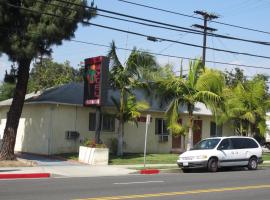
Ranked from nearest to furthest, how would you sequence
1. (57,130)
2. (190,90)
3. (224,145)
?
1. (224,145)
2. (57,130)
3. (190,90)

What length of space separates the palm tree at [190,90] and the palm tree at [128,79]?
129 cm

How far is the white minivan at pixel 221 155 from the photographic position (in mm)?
23828

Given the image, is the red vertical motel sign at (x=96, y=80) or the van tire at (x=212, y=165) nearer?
the van tire at (x=212, y=165)

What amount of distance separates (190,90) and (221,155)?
23.1 ft

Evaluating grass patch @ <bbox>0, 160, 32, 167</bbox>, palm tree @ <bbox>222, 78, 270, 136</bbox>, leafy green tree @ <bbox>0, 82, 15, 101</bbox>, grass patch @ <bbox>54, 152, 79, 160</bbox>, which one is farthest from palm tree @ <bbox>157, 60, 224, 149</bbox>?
leafy green tree @ <bbox>0, 82, 15, 101</bbox>

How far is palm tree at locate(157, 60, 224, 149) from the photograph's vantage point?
3031 centimetres

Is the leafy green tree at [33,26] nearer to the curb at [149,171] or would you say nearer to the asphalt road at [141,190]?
the curb at [149,171]

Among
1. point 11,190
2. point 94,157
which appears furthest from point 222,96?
point 11,190

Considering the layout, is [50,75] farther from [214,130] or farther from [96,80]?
[96,80]

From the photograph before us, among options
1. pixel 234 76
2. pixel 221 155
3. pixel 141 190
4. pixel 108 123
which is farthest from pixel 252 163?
pixel 234 76

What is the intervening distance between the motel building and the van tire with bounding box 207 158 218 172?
6.32 meters

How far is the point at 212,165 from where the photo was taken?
24.0 meters

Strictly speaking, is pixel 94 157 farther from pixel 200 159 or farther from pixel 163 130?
pixel 163 130

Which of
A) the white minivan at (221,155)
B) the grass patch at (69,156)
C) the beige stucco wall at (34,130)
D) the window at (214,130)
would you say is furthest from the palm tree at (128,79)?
the window at (214,130)
